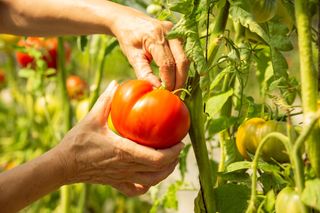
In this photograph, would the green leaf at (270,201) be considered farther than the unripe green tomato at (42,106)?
No

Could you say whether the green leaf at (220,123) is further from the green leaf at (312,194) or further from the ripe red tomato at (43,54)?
the ripe red tomato at (43,54)

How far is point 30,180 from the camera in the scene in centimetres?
103

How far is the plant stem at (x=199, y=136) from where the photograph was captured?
907 mm

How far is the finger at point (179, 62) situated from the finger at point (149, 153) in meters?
0.10

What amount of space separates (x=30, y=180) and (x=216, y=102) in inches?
13.8

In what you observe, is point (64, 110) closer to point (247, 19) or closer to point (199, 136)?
point (199, 136)

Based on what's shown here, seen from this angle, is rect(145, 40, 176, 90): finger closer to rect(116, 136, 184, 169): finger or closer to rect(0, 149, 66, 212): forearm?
rect(116, 136, 184, 169): finger

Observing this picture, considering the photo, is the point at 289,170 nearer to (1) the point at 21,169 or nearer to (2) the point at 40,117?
(1) the point at 21,169

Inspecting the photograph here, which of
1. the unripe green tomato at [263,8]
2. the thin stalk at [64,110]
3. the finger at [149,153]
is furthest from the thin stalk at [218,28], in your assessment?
the thin stalk at [64,110]

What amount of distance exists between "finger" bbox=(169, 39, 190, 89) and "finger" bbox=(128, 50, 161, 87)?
0.13ft

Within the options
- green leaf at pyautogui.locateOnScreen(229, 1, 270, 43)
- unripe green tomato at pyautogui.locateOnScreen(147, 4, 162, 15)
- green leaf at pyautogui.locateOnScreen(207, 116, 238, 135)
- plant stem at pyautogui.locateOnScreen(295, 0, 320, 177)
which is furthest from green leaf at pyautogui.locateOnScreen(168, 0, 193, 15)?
unripe green tomato at pyautogui.locateOnScreen(147, 4, 162, 15)

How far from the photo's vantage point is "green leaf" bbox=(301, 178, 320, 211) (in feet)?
2.15

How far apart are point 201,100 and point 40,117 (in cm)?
147

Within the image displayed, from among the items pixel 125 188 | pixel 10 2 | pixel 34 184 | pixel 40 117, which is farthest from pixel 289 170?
pixel 40 117
